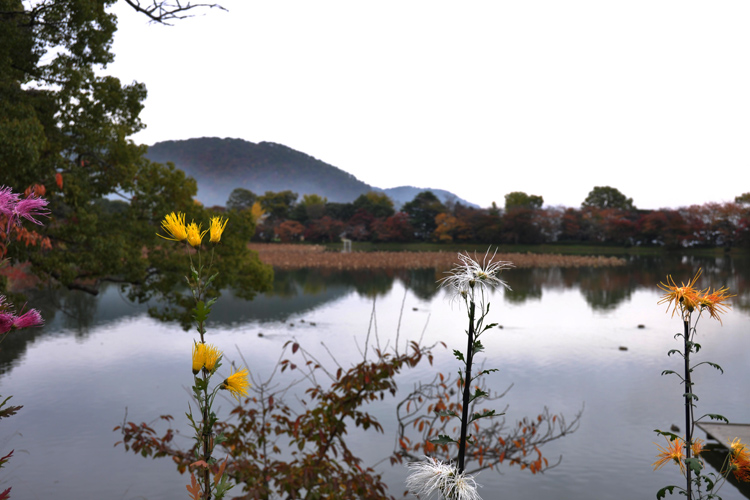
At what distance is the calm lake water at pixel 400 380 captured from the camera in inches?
255

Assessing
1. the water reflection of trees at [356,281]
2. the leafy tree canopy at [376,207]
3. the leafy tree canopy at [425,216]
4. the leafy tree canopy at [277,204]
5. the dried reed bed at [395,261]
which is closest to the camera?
the water reflection of trees at [356,281]

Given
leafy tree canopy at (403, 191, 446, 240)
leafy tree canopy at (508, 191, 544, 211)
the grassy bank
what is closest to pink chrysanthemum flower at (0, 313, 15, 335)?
the grassy bank

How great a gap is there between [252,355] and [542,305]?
11711 millimetres

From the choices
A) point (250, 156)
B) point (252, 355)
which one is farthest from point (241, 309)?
point (250, 156)

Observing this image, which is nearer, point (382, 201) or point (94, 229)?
point (94, 229)

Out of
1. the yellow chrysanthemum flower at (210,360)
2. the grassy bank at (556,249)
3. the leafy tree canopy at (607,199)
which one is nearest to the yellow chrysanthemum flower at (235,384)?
the yellow chrysanthemum flower at (210,360)

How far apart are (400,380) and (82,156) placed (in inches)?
257

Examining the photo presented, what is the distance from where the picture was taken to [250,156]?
186 metres

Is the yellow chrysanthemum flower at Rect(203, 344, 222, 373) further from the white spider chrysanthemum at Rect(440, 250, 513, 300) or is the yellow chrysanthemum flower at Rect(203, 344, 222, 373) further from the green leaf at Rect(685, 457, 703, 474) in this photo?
the green leaf at Rect(685, 457, 703, 474)

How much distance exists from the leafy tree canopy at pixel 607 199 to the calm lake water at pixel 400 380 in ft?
132

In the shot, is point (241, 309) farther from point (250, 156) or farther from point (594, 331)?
point (250, 156)

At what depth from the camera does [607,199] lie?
5884 cm

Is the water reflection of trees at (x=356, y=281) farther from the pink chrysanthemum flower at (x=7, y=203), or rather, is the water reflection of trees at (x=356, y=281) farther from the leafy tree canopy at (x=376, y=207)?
the leafy tree canopy at (x=376, y=207)

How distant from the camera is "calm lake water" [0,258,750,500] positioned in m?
6.48
